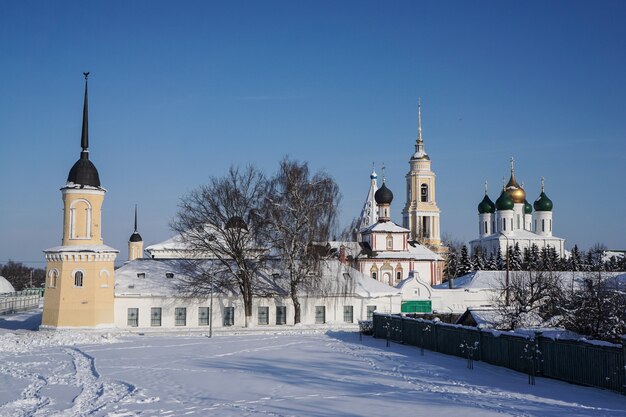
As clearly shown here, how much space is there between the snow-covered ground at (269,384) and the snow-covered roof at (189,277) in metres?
10.5

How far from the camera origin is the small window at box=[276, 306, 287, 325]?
39.0 metres

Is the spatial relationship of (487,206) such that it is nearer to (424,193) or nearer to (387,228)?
(424,193)

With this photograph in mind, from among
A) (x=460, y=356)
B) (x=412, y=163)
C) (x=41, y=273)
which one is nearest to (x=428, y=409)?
(x=460, y=356)

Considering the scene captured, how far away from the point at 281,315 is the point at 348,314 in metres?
3.89

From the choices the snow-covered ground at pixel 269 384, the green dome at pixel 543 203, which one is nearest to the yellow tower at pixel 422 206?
the green dome at pixel 543 203

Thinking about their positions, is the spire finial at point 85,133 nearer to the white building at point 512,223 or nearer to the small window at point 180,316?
the small window at point 180,316

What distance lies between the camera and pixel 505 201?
90938mm

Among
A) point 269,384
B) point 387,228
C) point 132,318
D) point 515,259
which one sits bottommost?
point 269,384

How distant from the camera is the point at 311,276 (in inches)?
1499

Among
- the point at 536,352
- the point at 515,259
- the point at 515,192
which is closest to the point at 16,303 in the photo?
the point at 536,352

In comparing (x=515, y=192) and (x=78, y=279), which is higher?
(x=515, y=192)

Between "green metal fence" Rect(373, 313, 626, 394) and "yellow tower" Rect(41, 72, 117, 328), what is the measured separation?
17302 mm

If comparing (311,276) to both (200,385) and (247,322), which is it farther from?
(200,385)

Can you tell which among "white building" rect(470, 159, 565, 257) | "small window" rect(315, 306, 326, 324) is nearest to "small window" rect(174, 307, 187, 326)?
"small window" rect(315, 306, 326, 324)
